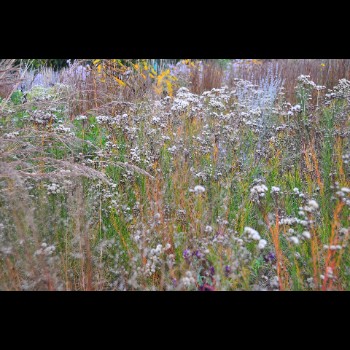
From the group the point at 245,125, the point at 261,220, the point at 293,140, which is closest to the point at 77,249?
the point at 261,220

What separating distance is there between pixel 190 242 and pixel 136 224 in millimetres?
414

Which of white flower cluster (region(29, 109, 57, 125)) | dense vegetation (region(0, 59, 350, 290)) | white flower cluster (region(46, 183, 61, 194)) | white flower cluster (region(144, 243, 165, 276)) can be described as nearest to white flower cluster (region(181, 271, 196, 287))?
dense vegetation (region(0, 59, 350, 290))

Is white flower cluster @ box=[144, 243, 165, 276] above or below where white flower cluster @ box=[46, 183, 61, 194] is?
below

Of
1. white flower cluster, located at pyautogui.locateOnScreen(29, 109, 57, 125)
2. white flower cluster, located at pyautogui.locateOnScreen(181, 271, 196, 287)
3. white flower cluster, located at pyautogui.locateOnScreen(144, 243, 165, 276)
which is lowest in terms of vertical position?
white flower cluster, located at pyautogui.locateOnScreen(181, 271, 196, 287)

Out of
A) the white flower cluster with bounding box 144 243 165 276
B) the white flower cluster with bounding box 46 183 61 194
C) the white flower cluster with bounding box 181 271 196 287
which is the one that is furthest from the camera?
the white flower cluster with bounding box 46 183 61 194

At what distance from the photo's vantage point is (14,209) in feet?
8.43

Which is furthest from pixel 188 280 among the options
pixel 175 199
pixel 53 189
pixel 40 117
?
pixel 40 117

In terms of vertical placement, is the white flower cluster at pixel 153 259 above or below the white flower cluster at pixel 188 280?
above

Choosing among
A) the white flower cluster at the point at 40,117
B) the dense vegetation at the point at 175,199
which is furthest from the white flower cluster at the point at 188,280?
the white flower cluster at the point at 40,117

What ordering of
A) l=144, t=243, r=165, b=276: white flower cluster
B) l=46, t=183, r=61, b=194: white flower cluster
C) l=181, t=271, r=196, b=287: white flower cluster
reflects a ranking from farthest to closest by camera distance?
l=46, t=183, r=61, b=194: white flower cluster < l=144, t=243, r=165, b=276: white flower cluster < l=181, t=271, r=196, b=287: white flower cluster

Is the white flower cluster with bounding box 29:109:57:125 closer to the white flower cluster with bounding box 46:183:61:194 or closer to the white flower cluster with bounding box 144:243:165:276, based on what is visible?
the white flower cluster with bounding box 46:183:61:194

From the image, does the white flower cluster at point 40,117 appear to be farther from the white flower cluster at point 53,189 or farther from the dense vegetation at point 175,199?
the white flower cluster at point 53,189

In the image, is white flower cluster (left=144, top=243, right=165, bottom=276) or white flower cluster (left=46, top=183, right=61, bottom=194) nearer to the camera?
white flower cluster (left=144, top=243, right=165, bottom=276)

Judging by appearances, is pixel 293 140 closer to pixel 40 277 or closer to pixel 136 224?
pixel 136 224
